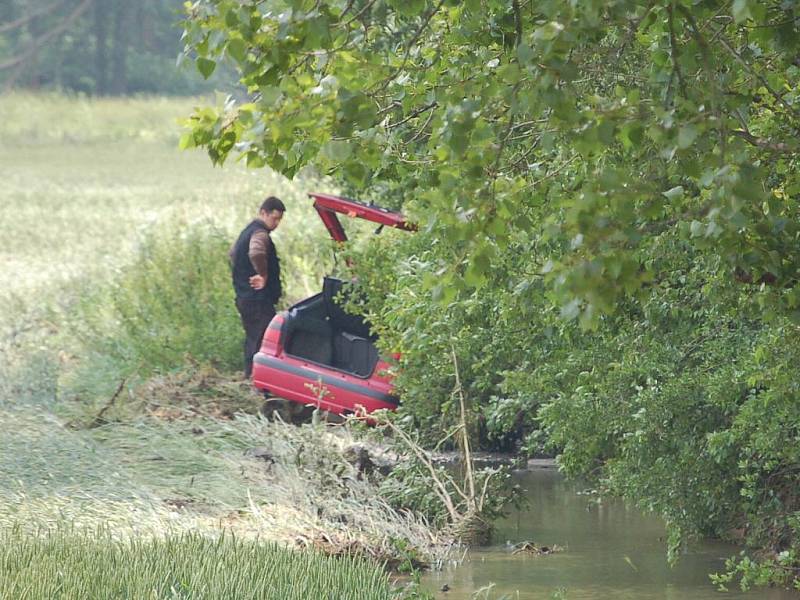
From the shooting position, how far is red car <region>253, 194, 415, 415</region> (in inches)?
530

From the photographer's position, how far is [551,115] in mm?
4879

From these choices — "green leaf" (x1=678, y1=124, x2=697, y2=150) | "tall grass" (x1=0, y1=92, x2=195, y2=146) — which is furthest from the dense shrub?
"tall grass" (x1=0, y1=92, x2=195, y2=146)

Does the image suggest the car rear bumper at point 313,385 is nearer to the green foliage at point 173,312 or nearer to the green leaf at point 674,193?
the green foliage at point 173,312

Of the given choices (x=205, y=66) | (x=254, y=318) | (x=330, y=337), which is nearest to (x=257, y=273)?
(x=254, y=318)

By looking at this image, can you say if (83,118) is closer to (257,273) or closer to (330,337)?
(257,273)

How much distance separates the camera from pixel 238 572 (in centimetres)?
732

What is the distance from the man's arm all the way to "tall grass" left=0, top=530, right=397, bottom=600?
6849mm

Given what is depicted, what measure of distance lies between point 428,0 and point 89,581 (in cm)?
324

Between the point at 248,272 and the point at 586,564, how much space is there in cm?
628

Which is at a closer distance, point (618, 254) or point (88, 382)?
point (618, 254)

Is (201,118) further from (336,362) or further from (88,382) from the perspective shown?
(88,382)

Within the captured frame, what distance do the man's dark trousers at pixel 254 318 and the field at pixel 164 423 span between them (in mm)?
408

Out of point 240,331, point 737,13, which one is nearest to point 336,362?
point 240,331

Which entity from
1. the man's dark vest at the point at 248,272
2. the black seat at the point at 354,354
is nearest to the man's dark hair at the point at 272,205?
the man's dark vest at the point at 248,272
